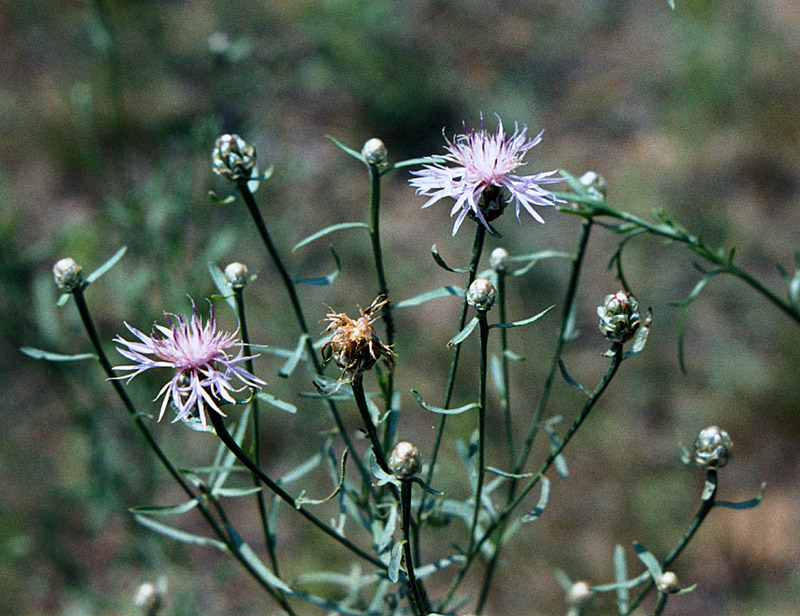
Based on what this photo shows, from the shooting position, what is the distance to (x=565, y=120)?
355 centimetres

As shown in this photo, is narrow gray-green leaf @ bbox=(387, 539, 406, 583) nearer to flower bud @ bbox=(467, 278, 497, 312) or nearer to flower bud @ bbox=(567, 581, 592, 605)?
flower bud @ bbox=(467, 278, 497, 312)

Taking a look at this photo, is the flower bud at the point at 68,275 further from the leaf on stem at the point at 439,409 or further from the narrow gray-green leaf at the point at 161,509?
the leaf on stem at the point at 439,409

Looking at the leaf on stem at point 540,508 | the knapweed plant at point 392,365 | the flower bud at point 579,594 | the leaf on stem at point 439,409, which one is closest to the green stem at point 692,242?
the knapweed plant at point 392,365

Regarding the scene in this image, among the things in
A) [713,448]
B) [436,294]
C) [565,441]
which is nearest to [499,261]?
[436,294]

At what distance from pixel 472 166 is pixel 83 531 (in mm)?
2413

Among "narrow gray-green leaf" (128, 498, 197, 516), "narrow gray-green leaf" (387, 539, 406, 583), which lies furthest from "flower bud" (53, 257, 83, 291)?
"narrow gray-green leaf" (387, 539, 406, 583)

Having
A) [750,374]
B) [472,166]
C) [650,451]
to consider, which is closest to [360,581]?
[472,166]

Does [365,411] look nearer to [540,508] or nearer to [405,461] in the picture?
[405,461]

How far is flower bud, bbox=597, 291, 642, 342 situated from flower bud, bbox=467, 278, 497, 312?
12 cm

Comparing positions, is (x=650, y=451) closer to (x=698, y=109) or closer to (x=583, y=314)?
(x=583, y=314)

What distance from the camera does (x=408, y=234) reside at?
330 centimetres

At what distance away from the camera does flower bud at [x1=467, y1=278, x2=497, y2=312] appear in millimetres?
800

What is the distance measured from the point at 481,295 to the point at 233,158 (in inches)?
13.1

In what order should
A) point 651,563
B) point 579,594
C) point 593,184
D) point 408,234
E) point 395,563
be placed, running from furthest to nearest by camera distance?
point 408,234, point 579,594, point 593,184, point 651,563, point 395,563
